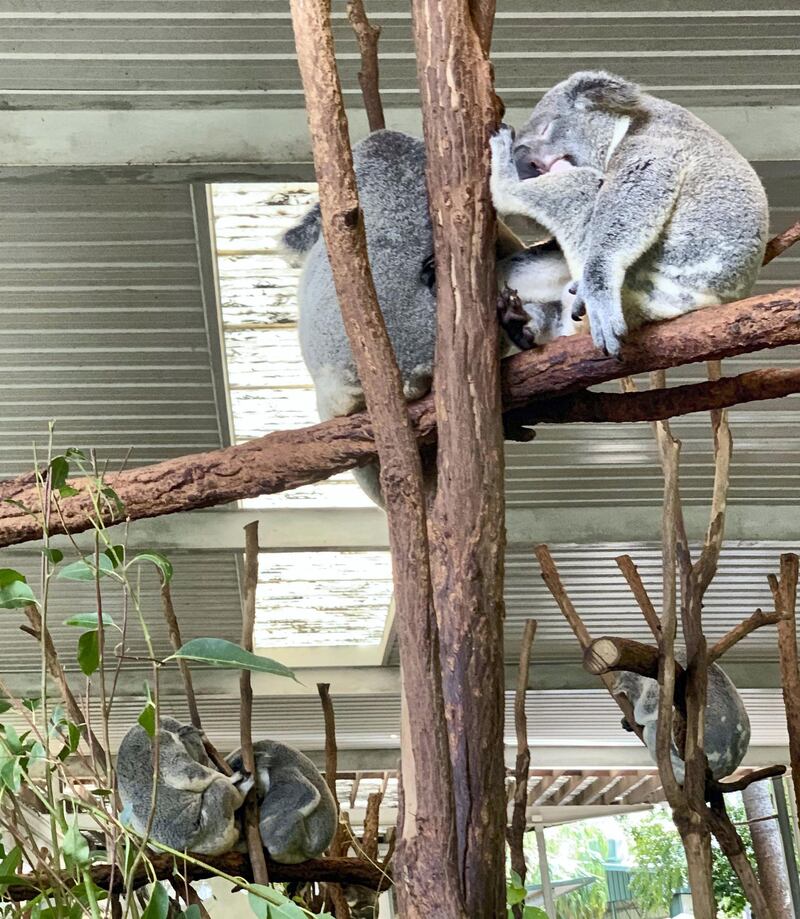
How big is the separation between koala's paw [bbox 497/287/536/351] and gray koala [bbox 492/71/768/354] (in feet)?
0.34

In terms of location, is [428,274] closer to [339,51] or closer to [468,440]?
[468,440]

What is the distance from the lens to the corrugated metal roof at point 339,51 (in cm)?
330

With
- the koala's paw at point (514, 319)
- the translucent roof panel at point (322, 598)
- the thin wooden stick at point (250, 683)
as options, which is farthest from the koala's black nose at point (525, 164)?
the translucent roof panel at point (322, 598)

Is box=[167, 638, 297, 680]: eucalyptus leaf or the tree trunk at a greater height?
the tree trunk

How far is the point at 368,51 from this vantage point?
2.28 metres

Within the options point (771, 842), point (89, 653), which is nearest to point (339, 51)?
point (89, 653)

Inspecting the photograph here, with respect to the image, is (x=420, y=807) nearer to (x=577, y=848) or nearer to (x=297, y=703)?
(x=297, y=703)

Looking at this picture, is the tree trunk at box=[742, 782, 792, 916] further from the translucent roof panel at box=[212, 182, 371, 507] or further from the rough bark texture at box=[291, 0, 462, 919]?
the rough bark texture at box=[291, 0, 462, 919]

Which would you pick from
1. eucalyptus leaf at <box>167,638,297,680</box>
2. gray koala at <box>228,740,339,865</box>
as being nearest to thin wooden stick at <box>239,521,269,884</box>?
gray koala at <box>228,740,339,865</box>

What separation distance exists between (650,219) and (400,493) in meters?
0.74

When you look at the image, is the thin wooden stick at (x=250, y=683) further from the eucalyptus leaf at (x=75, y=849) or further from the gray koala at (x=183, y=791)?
the eucalyptus leaf at (x=75, y=849)

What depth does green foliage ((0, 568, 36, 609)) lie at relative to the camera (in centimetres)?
146

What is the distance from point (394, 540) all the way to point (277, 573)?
5.61 metres

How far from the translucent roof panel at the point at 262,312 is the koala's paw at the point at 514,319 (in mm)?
1955
